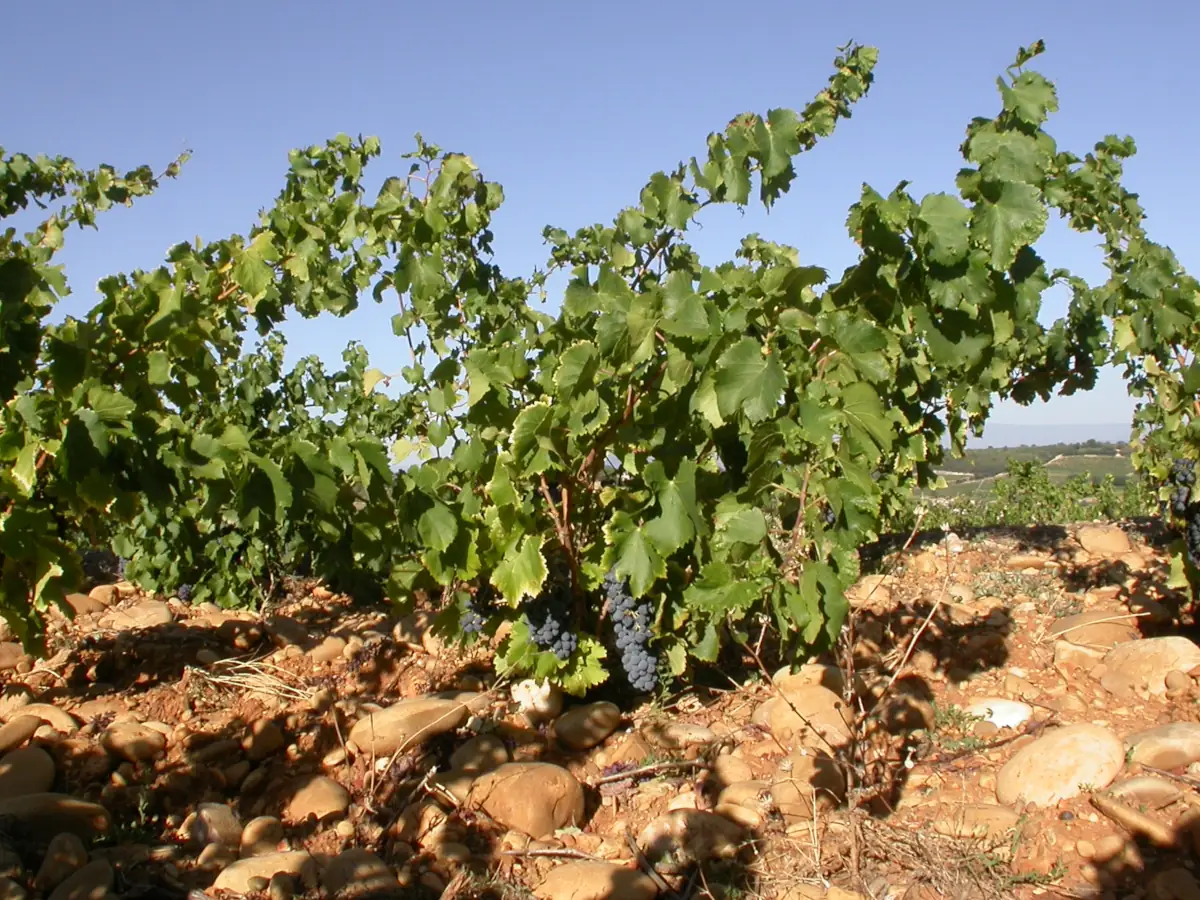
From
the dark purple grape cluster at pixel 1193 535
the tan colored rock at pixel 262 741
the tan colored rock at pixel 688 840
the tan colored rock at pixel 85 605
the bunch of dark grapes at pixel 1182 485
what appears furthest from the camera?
the tan colored rock at pixel 85 605

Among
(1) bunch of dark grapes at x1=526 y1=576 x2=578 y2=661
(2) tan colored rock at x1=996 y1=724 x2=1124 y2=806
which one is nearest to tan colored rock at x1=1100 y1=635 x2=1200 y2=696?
(2) tan colored rock at x1=996 y1=724 x2=1124 y2=806

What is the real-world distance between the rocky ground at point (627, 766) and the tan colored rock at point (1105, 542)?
0.50 m

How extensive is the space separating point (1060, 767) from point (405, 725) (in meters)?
2.14

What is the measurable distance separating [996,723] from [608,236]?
2.29 m

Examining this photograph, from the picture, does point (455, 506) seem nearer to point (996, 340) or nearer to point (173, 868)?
point (173, 868)

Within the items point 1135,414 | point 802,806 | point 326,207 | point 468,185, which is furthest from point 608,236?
point 1135,414

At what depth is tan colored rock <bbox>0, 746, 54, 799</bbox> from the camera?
3.58 m

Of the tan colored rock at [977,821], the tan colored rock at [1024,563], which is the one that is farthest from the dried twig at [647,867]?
the tan colored rock at [1024,563]

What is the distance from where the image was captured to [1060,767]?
3.24 meters

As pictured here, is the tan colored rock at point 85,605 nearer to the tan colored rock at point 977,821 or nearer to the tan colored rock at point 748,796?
the tan colored rock at point 748,796

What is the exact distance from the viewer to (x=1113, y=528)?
20.2 feet

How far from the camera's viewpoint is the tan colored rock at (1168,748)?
333cm

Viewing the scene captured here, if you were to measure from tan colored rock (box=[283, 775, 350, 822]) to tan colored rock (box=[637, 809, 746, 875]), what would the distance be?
3.33 feet

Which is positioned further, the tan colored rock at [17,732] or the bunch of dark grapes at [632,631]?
the tan colored rock at [17,732]
